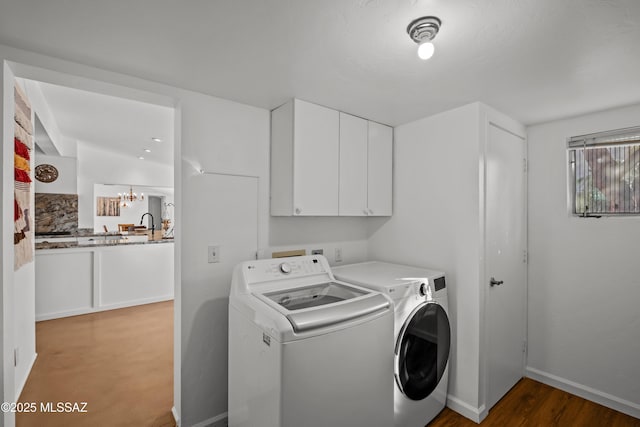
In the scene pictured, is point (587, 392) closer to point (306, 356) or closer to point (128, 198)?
point (306, 356)

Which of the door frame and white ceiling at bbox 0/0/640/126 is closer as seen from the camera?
white ceiling at bbox 0/0/640/126

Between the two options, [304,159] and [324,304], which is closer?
[324,304]

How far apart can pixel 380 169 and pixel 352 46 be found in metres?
1.28

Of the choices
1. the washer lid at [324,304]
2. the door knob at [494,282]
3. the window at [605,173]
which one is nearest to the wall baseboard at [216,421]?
the washer lid at [324,304]

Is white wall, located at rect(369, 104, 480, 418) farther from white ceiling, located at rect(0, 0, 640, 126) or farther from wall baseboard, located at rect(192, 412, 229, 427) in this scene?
wall baseboard, located at rect(192, 412, 229, 427)

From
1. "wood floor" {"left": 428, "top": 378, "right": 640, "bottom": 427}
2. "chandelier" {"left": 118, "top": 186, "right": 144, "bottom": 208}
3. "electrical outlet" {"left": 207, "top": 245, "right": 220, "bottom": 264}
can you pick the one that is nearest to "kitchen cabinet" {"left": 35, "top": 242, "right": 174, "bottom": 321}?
"chandelier" {"left": 118, "top": 186, "right": 144, "bottom": 208}

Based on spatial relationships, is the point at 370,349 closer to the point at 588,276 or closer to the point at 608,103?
the point at 588,276

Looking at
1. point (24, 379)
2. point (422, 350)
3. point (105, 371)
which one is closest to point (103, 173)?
point (24, 379)

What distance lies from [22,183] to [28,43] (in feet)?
4.78

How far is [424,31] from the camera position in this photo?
1.19 metres

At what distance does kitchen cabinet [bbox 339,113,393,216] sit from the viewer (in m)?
2.28

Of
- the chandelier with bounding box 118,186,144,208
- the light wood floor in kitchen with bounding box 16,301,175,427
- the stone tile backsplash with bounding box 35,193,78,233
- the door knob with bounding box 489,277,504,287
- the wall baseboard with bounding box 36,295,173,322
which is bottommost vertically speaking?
the light wood floor in kitchen with bounding box 16,301,175,427

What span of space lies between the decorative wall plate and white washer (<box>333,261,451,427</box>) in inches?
223

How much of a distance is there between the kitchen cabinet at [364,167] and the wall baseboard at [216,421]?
1.60m
